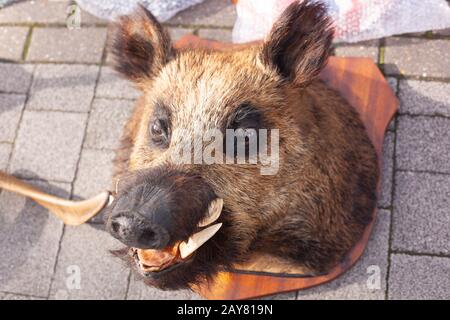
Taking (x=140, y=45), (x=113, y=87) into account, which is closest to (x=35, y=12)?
(x=113, y=87)

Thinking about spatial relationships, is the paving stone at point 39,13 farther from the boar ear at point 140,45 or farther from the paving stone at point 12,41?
the boar ear at point 140,45

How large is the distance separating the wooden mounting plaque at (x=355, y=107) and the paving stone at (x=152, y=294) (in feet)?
0.46

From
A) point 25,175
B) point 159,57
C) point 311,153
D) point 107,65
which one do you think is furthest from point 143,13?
point 25,175

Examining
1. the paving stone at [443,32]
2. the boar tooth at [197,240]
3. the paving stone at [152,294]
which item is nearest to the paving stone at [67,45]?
the paving stone at [152,294]

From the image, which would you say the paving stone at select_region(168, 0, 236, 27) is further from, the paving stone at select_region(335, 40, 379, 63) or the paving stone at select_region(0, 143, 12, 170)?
the paving stone at select_region(0, 143, 12, 170)

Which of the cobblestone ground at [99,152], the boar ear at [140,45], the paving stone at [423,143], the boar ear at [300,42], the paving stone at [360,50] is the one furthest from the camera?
the paving stone at [360,50]

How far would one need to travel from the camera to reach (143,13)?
2424 millimetres

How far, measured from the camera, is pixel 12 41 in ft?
12.4

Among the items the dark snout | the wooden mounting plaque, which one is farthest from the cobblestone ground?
the dark snout

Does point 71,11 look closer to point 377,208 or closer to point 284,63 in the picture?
point 284,63

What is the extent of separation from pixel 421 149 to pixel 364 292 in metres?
0.81

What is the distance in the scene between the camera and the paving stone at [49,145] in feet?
11.3

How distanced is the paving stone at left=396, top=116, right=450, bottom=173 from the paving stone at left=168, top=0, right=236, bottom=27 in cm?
119

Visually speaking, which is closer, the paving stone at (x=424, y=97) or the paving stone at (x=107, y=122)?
the paving stone at (x=424, y=97)
